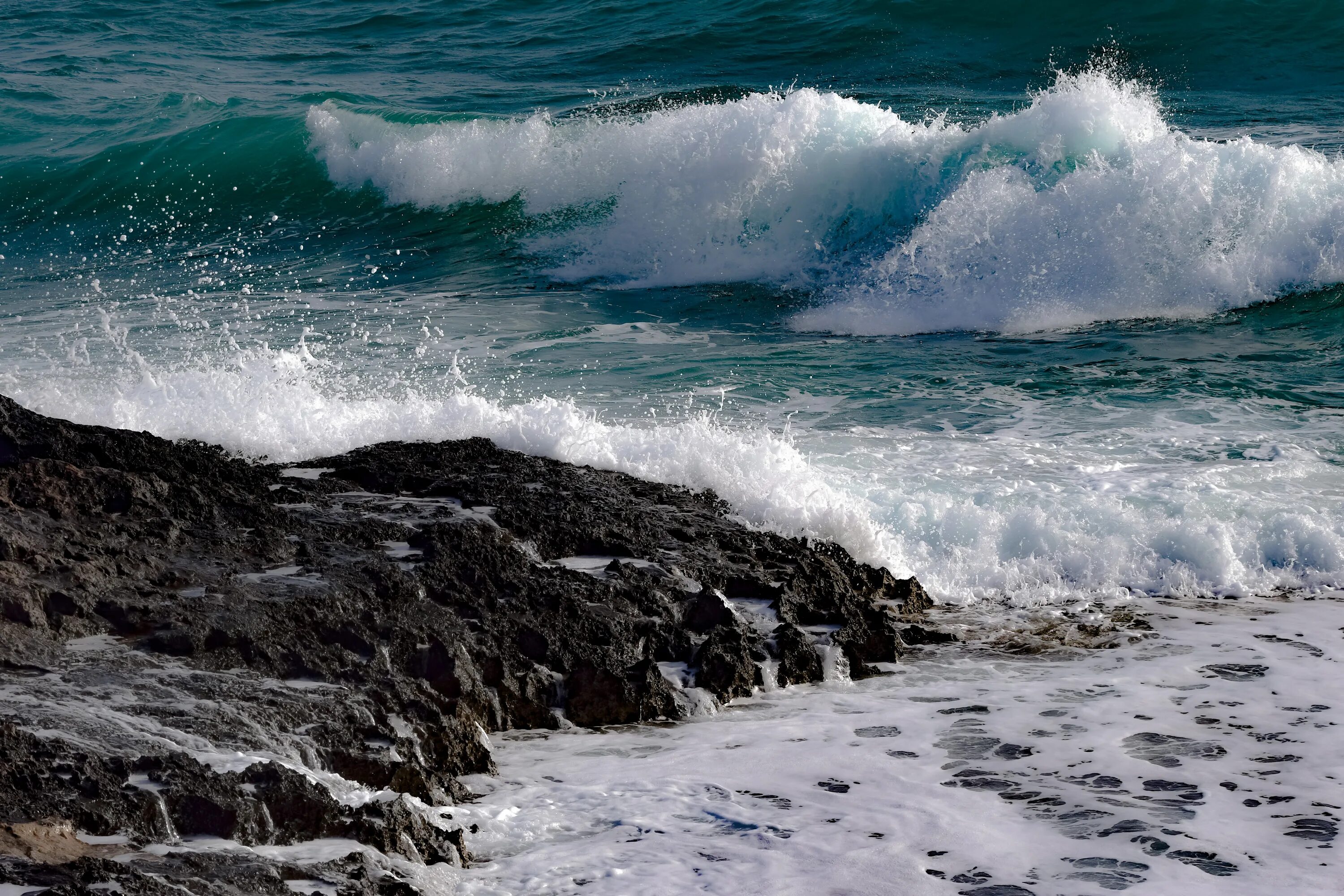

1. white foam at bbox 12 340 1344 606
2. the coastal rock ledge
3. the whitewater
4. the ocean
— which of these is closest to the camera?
the coastal rock ledge

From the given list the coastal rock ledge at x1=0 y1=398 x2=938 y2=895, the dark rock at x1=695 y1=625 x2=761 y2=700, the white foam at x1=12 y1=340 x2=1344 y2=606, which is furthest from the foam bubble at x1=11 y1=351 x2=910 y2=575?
the dark rock at x1=695 y1=625 x2=761 y2=700

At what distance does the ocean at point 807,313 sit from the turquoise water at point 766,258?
0.15 ft

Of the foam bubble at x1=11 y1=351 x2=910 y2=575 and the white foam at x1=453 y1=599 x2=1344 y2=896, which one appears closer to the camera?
the white foam at x1=453 y1=599 x2=1344 y2=896

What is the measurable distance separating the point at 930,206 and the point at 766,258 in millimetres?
1633

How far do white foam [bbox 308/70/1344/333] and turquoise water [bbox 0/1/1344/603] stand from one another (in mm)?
40

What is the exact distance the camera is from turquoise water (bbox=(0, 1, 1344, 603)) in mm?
6297

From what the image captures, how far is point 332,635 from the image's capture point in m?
4.21

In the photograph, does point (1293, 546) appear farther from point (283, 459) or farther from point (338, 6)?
point (338, 6)

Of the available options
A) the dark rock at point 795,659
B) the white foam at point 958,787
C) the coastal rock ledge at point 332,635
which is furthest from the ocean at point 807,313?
the coastal rock ledge at point 332,635

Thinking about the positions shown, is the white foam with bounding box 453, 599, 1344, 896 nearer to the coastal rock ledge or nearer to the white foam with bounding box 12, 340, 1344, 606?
the coastal rock ledge

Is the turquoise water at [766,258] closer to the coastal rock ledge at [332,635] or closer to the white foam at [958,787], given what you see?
the coastal rock ledge at [332,635]

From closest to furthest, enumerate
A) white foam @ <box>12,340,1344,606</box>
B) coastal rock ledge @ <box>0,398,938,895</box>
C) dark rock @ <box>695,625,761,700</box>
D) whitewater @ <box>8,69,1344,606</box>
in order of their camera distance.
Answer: coastal rock ledge @ <box>0,398,938,895</box>
dark rock @ <box>695,625,761,700</box>
white foam @ <box>12,340,1344,606</box>
whitewater @ <box>8,69,1344,606</box>

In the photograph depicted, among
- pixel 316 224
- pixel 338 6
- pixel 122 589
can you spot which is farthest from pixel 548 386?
pixel 338 6

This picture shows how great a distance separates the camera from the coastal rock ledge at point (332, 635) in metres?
3.24
